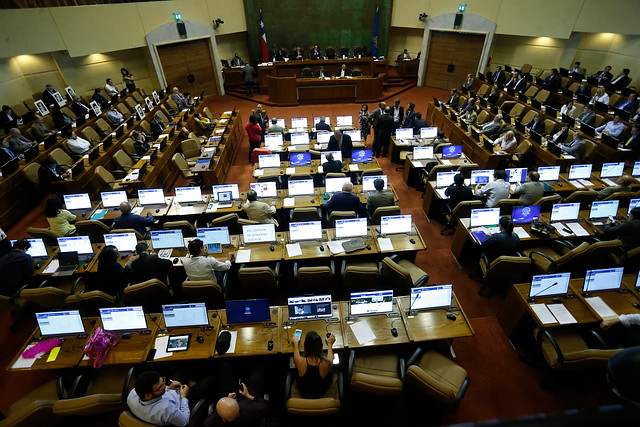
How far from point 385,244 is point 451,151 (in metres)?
4.11

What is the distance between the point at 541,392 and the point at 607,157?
274 inches

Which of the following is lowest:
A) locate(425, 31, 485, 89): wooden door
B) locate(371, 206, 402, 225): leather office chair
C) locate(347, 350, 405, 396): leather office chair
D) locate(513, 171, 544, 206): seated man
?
locate(347, 350, 405, 396): leather office chair

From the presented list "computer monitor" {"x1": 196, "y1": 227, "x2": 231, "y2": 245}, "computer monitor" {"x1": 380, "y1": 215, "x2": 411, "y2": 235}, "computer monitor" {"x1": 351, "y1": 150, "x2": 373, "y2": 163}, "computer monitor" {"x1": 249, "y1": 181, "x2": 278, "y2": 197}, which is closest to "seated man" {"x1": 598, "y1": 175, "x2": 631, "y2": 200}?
"computer monitor" {"x1": 380, "y1": 215, "x2": 411, "y2": 235}

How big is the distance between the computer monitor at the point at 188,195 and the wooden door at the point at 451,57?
48.2 ft

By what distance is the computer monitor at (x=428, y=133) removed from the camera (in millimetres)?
9383

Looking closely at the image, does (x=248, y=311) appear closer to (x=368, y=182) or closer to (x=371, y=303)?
(x=371, y=303)

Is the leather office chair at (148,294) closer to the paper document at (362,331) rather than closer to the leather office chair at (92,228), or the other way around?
the leather office chair at (92,228)

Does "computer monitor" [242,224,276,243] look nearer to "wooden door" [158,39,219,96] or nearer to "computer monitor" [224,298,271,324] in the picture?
"computer monitor" [224,298,271,324]

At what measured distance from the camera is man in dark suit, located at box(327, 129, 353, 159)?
8.75 metres

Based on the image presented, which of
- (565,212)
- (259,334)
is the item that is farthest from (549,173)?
(259,334)

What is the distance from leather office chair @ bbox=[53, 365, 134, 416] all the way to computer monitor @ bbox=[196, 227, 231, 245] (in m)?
2.08

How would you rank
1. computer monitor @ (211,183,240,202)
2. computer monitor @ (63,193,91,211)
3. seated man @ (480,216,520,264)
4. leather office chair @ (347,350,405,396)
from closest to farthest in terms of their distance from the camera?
leather office chair @ (347,350,405,396) < seated man @ (480,216,520,264) < computer monitor @ (63,193,91,211) < computer monitor @ (211,183,240,202)

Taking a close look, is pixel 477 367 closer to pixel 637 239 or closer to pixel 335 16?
pixel 637 239

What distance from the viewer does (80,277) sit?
5.29 meters
